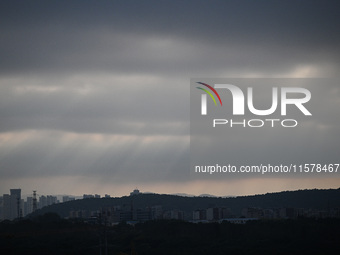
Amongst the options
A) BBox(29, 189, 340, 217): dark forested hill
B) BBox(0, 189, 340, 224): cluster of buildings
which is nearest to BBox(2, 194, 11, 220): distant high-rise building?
BBox(29, 189, 340, 217): dark forested hill

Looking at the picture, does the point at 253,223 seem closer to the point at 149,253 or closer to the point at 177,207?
the point at 149,253

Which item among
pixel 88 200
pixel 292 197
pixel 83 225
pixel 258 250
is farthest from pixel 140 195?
pixel 258 250

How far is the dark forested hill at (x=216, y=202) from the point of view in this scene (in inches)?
5910

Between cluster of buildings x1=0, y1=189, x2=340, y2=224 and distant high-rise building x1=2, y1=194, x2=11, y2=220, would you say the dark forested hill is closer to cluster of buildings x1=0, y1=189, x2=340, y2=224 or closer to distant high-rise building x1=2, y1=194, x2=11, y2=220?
cluster of buildings x1=0, y1=189, x2=340, y2=224

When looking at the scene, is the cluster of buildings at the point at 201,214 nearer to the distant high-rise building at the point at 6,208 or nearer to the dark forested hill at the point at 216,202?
the dark forested hill at the point at 216,202

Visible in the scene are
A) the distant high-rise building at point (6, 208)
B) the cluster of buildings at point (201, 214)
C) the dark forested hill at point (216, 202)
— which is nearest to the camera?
the cluster of buildings at point (201, 214)

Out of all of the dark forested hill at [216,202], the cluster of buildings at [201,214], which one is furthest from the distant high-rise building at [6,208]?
the cluster of buildings at [201,214]

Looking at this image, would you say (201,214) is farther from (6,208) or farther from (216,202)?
(6,208)

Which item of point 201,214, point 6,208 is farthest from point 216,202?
point 6,208

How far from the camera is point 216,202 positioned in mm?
174250

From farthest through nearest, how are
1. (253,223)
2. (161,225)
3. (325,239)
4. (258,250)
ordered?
(161,225) → (253,223) → (325,239) → (258,250)

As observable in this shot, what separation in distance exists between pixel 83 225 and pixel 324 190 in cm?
7514

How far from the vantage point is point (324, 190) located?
153000 millimetres

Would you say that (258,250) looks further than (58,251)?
No
